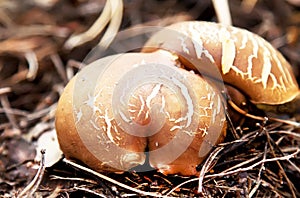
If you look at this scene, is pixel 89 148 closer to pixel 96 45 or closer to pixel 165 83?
pixel 165 83

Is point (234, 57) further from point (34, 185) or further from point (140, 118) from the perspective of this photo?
point (34, 185)

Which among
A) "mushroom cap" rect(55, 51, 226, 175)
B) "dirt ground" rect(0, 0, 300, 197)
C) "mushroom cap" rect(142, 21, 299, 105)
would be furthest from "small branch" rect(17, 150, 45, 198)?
"mushroom cap" rect(142, 21, 299, 105)

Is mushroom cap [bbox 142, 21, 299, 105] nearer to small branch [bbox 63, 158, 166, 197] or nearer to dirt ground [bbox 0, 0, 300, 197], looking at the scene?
dirt ground [bbox 0, 0, 300, 197]

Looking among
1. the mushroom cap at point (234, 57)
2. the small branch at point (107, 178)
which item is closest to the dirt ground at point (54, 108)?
the small branch at point (107, 178)

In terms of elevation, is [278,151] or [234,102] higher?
[234,102]

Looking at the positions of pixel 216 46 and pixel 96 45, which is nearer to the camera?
pixel 216 46

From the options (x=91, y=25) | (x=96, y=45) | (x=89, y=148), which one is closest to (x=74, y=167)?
(x=89, y=148)

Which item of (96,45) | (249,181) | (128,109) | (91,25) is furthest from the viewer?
(91,25)

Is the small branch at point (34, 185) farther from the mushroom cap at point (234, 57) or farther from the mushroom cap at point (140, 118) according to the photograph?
the mushroom cap at point (234, 57)
